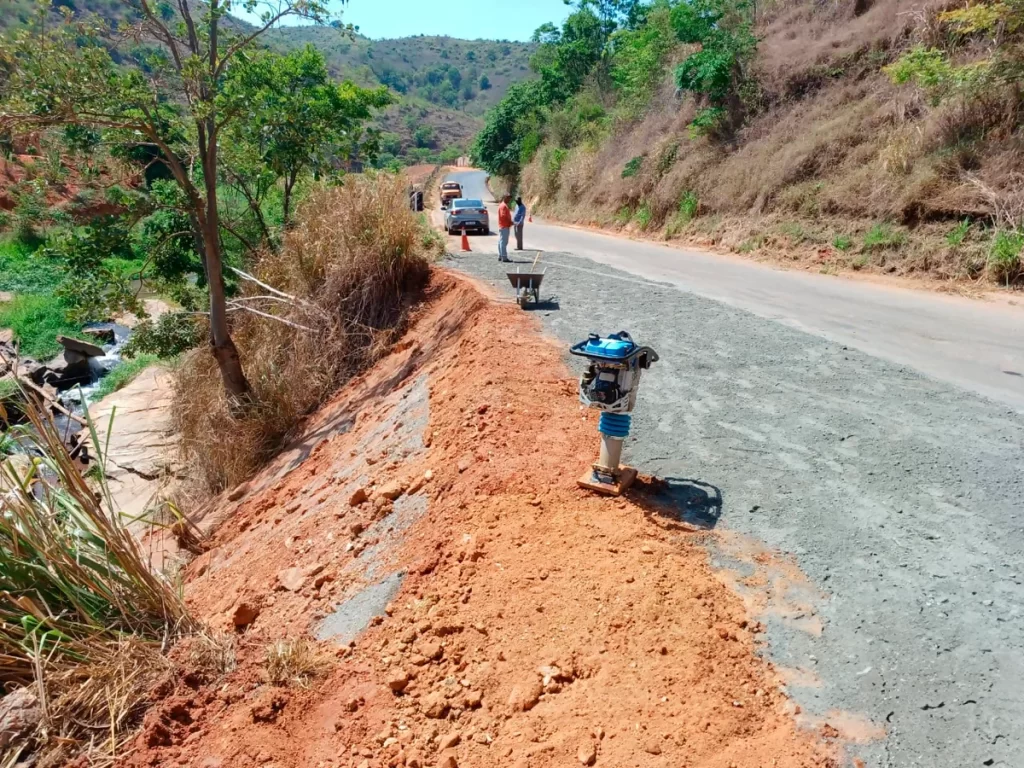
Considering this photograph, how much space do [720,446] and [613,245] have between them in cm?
1494

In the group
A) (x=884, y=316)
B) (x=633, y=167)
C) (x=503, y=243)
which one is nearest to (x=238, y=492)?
(x=503, y=243)

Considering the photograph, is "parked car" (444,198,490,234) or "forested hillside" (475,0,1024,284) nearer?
"forested hillside" (475,0,1024,284)

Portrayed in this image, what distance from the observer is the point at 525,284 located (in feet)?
30.2

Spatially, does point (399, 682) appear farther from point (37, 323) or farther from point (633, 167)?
point (37, 323)

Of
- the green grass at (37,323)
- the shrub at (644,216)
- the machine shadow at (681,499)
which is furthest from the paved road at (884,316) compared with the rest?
the green grass at (37,323)

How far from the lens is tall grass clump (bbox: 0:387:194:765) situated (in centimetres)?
313

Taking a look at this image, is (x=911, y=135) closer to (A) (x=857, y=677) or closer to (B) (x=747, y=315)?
Answer: (B) (x=747, y=315)

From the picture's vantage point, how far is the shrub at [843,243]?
1389cm

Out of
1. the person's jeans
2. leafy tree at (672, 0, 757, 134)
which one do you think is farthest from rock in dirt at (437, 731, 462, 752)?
leafy tree at (672, 0, 757, 134)

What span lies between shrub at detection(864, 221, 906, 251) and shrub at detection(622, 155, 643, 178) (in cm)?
1307

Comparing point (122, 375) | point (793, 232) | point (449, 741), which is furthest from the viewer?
point (122, 375)

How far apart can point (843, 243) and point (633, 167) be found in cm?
1299

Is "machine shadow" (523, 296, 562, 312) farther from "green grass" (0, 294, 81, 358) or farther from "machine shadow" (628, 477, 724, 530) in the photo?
"green grass" (0, 294, 81, 358)

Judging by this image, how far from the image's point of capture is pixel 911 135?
1416cm
